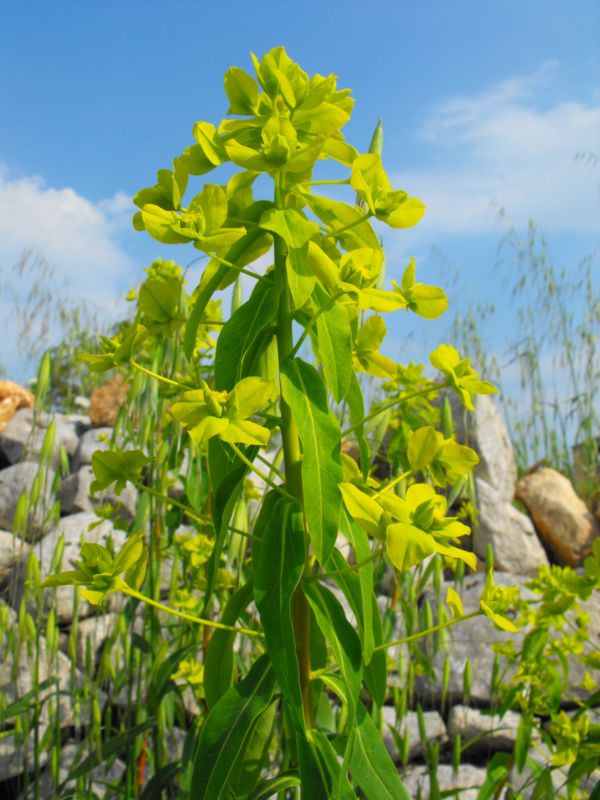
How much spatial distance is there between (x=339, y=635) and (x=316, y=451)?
0.83 ft

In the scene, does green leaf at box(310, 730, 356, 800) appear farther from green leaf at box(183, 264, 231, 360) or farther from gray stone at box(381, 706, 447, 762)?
gray stone at box(381, 706, 447, 762)

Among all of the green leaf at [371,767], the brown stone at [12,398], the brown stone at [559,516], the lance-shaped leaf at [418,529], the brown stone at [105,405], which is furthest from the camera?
the brown stone at [12,398]

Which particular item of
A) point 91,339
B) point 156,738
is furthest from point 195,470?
point 91,339

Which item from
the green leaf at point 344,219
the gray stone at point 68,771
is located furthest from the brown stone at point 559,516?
the green leaf at point 344,219

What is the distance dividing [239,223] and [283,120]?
0.49ft

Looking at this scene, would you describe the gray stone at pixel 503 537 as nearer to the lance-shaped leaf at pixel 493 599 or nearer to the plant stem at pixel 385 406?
the lance-shaped leaf at pixel 493 599

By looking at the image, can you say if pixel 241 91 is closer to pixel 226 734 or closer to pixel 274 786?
pixel 226 734

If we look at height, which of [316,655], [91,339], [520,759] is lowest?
[520,759]

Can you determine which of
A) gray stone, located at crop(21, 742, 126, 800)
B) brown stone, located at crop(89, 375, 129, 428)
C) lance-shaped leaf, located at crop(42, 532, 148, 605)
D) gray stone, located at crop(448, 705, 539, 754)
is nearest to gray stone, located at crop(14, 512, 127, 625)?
gray stone, located at crop(21, 742, 126, 800)

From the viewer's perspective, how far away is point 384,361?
1.13 m

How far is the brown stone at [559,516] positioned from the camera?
14.6 ft

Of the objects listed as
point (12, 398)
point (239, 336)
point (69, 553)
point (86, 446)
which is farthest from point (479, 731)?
point (12, 398)

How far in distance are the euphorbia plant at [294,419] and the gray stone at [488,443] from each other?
349 centimetres

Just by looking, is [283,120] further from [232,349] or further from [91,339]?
[91,339]
